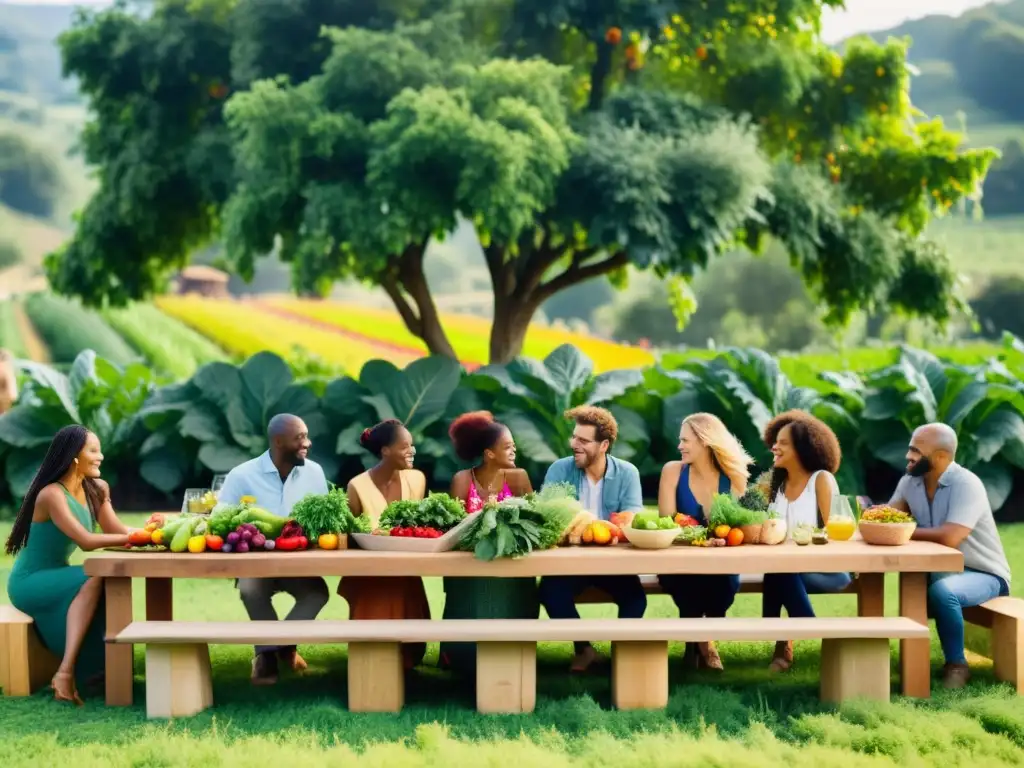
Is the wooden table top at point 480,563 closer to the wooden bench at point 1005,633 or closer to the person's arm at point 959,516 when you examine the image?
the person's arm at point 959,516

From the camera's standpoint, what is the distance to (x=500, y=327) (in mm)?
15078

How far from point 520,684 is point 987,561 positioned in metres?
2.05

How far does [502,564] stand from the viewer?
482 centimetres

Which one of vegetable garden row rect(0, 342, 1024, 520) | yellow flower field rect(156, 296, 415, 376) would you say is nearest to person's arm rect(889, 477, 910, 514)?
vegetable garden row rect(0, 342, 1024, 520)

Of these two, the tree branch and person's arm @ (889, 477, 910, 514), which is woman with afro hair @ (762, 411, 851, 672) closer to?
person's arm @ (889, 477, 910, 514)

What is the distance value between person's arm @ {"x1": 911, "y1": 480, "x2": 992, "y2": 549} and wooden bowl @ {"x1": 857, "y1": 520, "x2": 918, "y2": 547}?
155 millimetres

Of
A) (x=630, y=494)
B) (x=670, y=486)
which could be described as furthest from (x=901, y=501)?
(x=630, y=494)

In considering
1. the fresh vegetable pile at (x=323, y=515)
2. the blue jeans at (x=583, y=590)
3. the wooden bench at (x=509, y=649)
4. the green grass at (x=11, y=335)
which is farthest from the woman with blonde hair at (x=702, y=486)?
the green grass at (x=11, y=335)

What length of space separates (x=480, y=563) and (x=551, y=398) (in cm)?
486

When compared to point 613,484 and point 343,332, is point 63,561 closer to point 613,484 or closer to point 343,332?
point 613,484

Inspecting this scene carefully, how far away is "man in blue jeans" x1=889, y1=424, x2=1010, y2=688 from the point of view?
17.2 feet

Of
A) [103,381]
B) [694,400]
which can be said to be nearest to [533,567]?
[694,400]

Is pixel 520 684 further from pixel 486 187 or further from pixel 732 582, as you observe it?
pixel 486 187

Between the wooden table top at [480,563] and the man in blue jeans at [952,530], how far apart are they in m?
0.38
